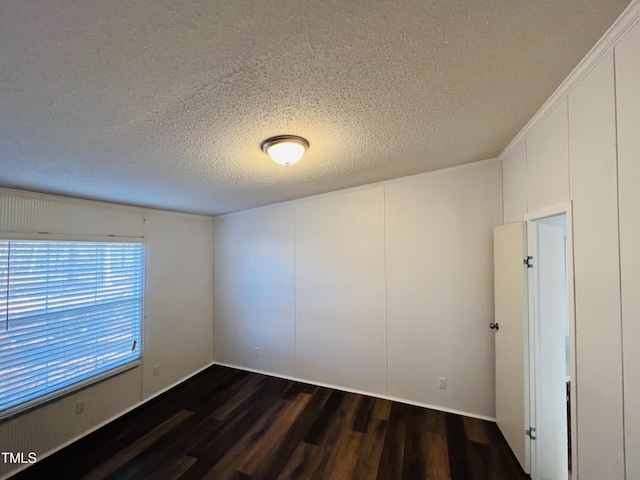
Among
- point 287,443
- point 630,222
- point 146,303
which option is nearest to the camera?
point 630,222

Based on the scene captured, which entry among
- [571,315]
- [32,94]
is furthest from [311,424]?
[32,94]

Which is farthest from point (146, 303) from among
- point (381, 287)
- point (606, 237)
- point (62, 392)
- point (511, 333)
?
point (606, 237)

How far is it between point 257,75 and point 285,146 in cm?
54

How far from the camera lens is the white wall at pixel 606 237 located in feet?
3.00

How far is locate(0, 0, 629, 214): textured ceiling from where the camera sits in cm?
76

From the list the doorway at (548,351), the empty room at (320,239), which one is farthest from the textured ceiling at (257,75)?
the doorway at (548,351)

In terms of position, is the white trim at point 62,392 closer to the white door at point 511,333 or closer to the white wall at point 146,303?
the white wall at point 146,303

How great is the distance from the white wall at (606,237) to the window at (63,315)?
151 inches

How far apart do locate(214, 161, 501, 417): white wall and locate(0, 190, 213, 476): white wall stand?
1.68ft

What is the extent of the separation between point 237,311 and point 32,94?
10.9 ft

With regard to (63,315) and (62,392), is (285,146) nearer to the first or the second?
(63,315)

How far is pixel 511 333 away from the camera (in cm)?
201

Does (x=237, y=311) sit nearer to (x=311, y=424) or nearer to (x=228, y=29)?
(x=311, y=424)

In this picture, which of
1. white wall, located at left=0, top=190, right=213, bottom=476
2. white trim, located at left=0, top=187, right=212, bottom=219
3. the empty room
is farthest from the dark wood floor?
white trim, located at left=0, top=187, right=212, bottom=219
